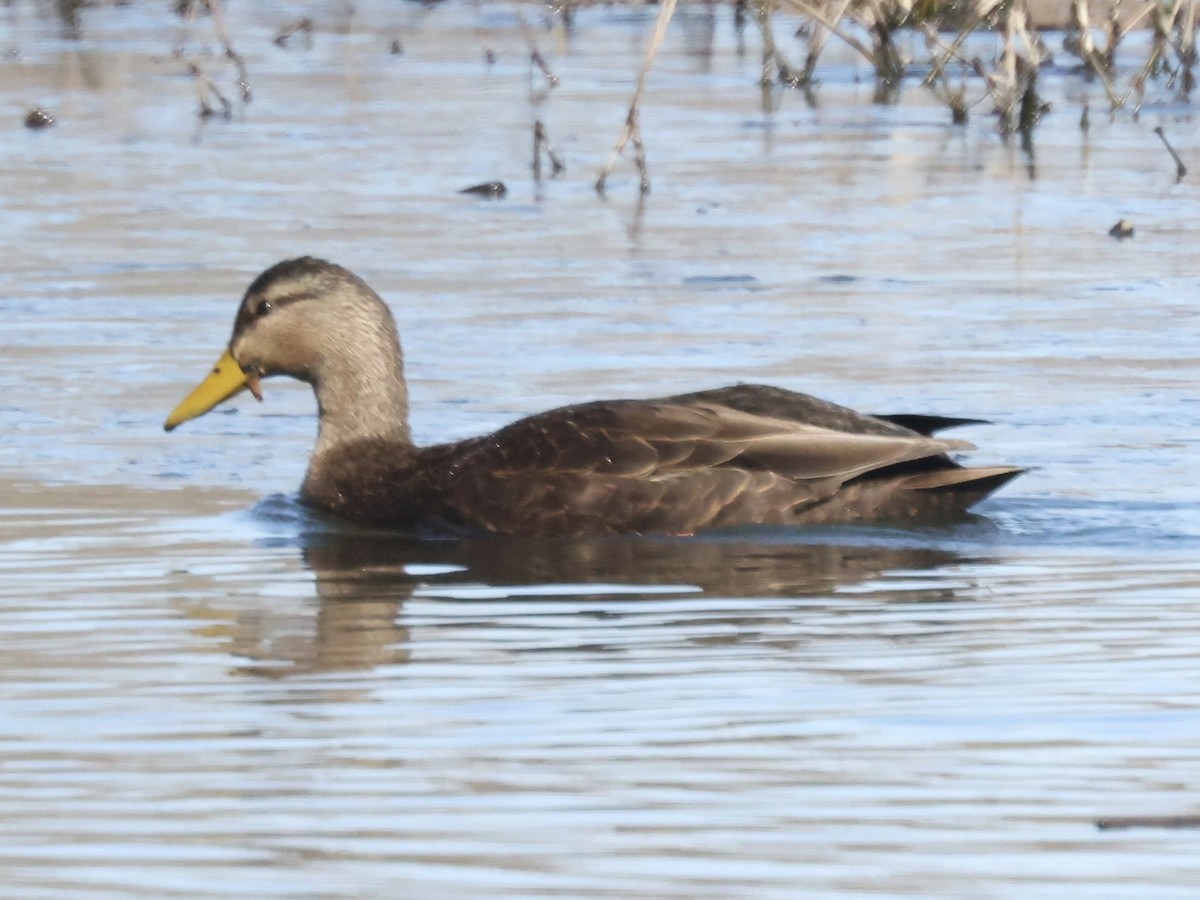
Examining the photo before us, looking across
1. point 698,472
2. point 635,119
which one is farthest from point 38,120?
point 698,472

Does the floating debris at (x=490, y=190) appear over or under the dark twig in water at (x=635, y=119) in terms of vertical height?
under

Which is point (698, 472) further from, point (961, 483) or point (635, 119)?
point (635, 119)

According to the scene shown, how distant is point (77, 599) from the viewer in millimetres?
7277

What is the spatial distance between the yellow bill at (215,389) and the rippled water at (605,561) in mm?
267

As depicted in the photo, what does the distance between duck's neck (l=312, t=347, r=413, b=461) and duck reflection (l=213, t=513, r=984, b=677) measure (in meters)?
0.53

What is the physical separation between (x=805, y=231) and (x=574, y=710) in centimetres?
866

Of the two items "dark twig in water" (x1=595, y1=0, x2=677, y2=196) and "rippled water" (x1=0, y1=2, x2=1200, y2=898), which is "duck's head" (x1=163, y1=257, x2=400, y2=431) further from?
"dark twig in water" (x1=595, y1=0, x2=677, y2=196)

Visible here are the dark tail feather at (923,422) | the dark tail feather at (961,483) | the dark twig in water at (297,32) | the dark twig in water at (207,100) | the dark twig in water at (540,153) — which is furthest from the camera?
the dark twig in water at (297,32)

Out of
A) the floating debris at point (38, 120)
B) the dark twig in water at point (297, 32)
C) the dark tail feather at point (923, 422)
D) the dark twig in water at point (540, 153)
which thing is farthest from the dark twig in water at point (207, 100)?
the dark tail feather at point (923, 422)

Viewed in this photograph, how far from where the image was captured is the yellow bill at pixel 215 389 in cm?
903

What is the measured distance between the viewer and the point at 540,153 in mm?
16719

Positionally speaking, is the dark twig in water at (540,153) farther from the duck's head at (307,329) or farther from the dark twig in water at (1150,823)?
the dark twig in water at (1150,823)

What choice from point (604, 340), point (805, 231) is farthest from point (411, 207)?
point (604, 340)

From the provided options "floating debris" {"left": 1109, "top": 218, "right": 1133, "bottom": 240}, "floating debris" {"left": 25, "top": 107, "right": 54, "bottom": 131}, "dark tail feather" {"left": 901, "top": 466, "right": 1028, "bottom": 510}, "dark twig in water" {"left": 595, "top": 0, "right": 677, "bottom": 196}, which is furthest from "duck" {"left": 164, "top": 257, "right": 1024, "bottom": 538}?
"floating debris" {"left": 25, "top": 107, "right": 54, "bottom": 131}
